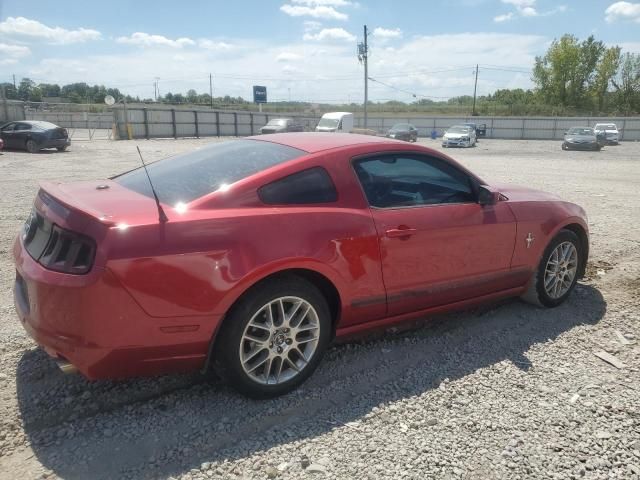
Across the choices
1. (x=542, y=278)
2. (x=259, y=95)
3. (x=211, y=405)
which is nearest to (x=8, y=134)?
(x=211, y=405)

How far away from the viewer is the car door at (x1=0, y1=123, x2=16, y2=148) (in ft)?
71.6

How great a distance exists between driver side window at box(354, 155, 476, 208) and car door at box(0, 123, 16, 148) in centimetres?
2325

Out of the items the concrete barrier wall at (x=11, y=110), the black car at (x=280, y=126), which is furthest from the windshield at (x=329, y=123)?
the concrete barrier wall at (x=11, y=110)

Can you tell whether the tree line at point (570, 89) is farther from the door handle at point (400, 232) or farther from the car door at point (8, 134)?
the door handle at point (400, 232)

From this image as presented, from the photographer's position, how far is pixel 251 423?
2764mm

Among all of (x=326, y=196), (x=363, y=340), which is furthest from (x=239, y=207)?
(x=363, y=340)

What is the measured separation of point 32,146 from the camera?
21703 mm

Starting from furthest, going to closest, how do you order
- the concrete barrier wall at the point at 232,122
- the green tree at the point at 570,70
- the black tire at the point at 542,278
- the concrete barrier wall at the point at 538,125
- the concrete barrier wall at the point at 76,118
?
the green tree at the point at 570,70 < the concrete barrier wall at the point at 538,125 < the concrete barrier wall at the point at 76,118 < the concrete barrier wall at the point at 232,122 < the black tire at the point at 542,278

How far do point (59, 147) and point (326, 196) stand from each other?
74.5ft

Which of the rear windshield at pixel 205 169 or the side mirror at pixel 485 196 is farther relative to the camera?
the side mirror at pixel 485 196

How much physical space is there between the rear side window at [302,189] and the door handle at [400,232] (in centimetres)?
42

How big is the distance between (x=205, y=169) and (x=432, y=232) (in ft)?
5.18

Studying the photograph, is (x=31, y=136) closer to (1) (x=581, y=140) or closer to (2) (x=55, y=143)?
(2) (x=55, y=143)

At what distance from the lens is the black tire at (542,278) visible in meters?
4.30
